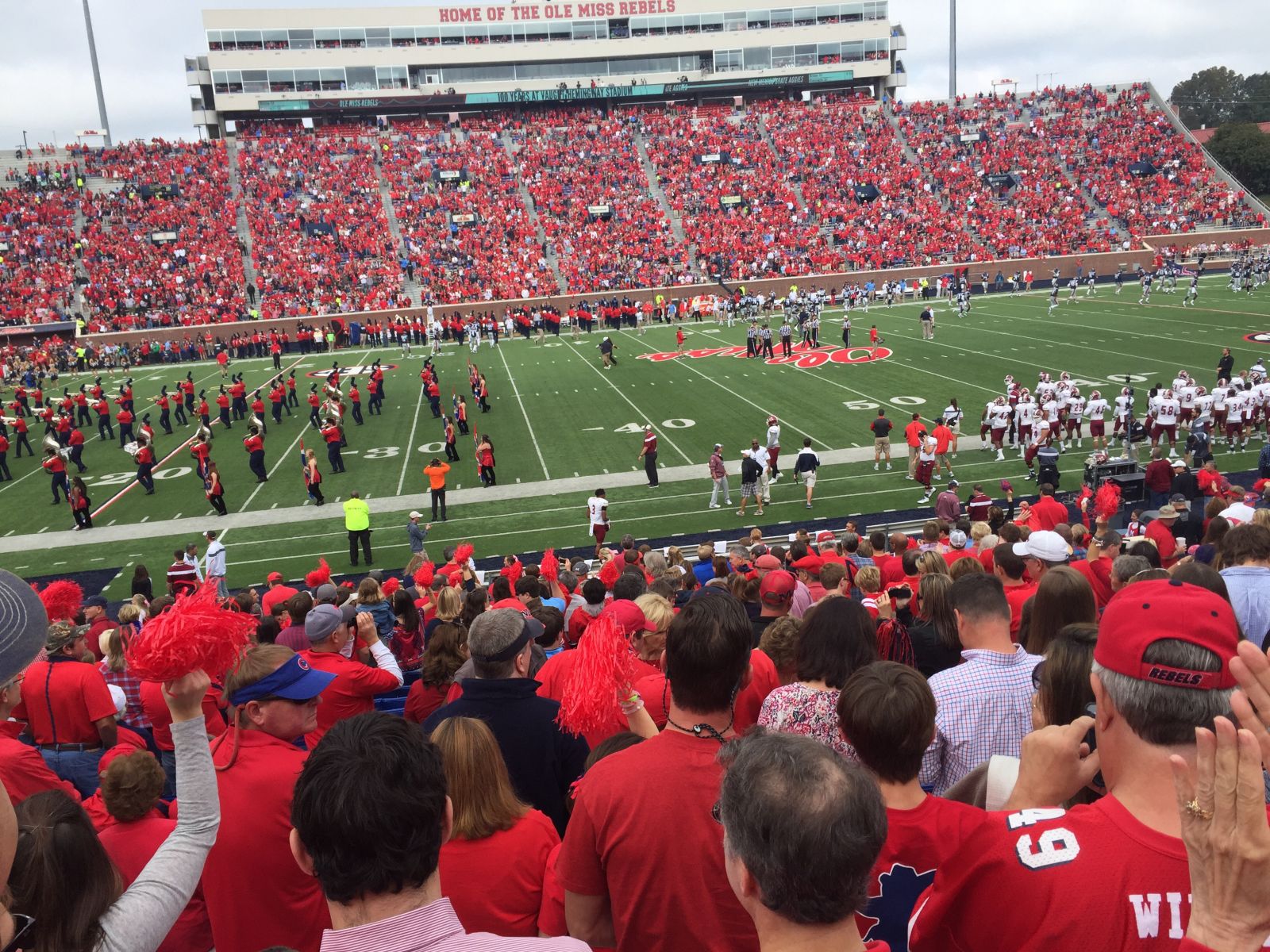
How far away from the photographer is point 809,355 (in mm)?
32781

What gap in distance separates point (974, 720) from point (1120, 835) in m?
1.73

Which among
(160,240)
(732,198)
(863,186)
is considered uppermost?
(863,186)

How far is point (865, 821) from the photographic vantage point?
1.82 meters

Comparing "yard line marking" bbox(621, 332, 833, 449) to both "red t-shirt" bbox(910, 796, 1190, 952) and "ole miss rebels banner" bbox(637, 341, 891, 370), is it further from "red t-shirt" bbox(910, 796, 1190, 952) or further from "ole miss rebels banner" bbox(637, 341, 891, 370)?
"red t-shirt" bbox(910, 796, 1190, 952)

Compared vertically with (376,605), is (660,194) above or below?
above

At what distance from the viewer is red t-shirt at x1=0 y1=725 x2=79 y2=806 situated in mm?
4090

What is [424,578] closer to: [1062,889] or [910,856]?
[910,856]

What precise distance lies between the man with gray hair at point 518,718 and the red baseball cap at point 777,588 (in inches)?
89.3

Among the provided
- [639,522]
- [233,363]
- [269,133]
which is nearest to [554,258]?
[233,363]

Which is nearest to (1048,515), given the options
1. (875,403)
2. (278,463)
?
(875,403)

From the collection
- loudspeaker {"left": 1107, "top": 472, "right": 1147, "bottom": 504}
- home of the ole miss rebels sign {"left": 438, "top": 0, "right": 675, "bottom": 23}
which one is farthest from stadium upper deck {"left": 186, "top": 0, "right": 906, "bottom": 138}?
loudspeaker {"left": 1107, "top": 472, "right": 1147, "bottom": 504}

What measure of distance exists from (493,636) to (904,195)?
5885 cm

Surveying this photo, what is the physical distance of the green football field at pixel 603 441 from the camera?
1738 centimetres

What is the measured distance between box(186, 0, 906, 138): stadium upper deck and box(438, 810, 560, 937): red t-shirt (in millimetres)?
71323
